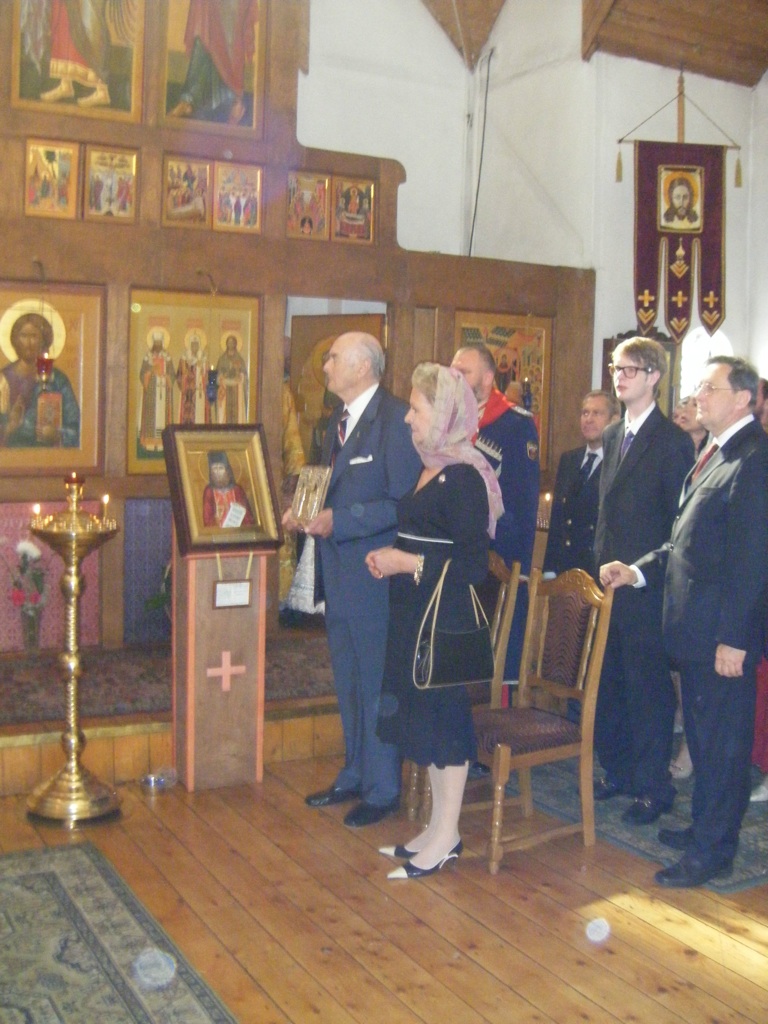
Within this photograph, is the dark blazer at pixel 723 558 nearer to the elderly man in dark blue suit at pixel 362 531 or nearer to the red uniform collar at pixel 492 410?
the elderly man in dark blue suit at pixel 362 531

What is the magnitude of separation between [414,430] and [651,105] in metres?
5.16

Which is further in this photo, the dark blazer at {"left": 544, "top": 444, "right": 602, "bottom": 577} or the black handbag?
the dark blazer at {"left": 544, "top": 444, "right": 602, "bottom": 577}

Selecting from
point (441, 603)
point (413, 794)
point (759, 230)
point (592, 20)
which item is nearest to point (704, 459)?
point (441, 603)

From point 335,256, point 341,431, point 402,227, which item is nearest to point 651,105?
point 402,227

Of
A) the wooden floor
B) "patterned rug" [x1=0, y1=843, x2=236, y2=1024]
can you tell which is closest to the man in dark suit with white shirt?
the wooden floor

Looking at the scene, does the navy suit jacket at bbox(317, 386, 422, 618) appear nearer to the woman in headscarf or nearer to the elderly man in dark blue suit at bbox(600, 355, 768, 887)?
the woman in headscarf

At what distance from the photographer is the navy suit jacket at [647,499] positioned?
436 cm

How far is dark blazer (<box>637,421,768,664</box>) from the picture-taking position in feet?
11.8

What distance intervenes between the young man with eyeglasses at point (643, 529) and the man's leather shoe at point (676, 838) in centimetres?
22

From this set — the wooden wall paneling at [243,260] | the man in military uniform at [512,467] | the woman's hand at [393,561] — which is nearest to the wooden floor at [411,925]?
the woman's hand at [393,561]

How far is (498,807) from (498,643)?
0.70 metres

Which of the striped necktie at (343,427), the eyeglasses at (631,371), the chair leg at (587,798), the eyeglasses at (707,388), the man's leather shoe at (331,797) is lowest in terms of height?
the man's leather shoe at (331,797)

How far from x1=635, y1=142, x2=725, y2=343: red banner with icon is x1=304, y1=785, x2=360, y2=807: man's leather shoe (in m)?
4.26

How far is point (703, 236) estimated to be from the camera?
7918 mm
